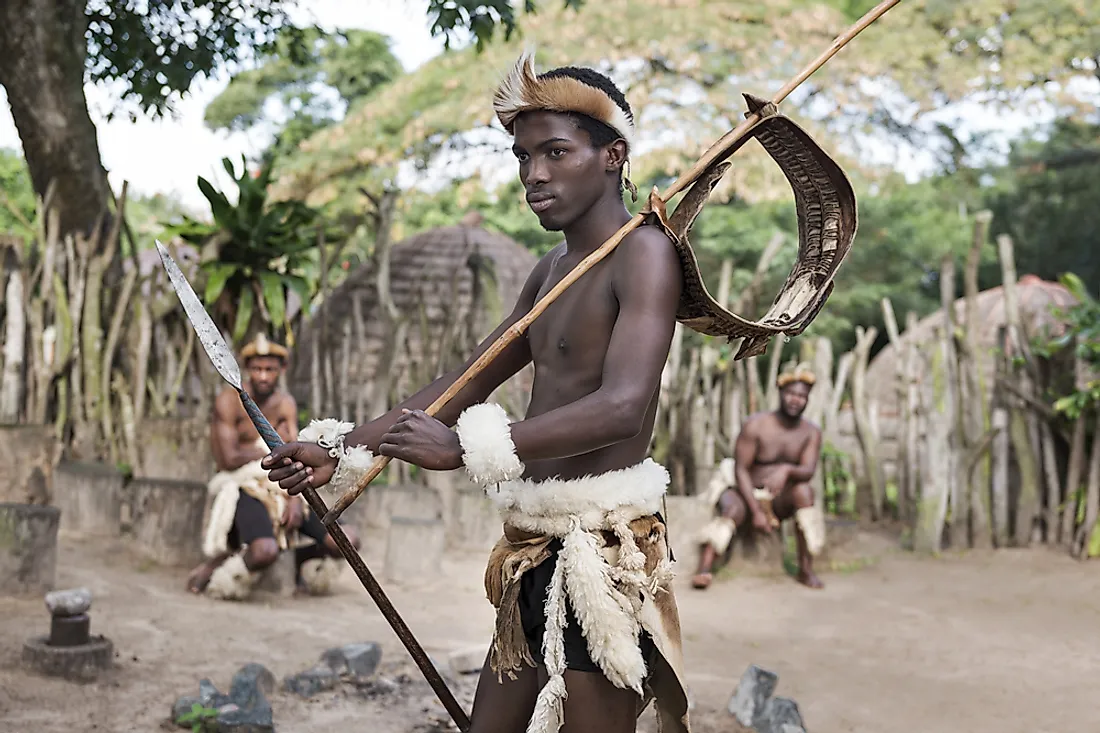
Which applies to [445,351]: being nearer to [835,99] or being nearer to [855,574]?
[855,574]

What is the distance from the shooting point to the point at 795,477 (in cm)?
701

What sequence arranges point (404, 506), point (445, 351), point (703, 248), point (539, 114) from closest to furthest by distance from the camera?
point (539, 114) < point (404, 506) < point (445, 351) < point (703, 248)

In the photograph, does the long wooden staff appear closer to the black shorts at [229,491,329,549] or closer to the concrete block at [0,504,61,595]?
the concrete block at [0,504,61,595]

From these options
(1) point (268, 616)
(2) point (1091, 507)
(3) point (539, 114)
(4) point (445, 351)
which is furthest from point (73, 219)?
(2) point (1091, 507)

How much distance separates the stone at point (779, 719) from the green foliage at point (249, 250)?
15.9ft

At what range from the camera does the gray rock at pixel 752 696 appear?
373 cm

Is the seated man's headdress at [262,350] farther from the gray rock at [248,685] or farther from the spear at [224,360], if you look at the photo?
the spear at [224,360]

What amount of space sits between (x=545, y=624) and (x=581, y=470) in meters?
0.31

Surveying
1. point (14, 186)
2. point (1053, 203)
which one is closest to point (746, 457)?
point (1053, 203)

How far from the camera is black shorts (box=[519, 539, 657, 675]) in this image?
2.12m

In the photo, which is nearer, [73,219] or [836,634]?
[836,634]

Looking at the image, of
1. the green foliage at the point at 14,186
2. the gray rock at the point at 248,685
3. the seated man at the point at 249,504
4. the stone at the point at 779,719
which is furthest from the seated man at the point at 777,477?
the green foliage at the point at 14,186

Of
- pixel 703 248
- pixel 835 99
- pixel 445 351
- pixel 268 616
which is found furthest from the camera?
pixel 703 248

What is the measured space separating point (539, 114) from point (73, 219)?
22.4ft
